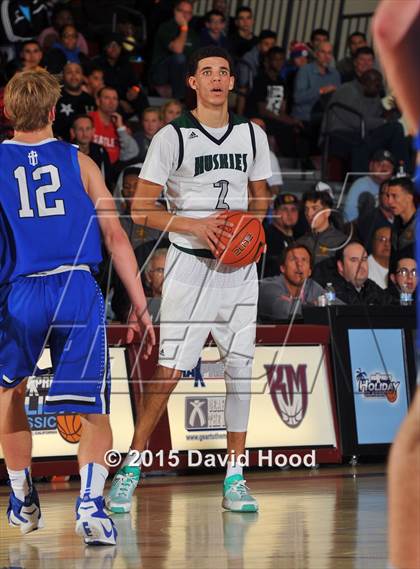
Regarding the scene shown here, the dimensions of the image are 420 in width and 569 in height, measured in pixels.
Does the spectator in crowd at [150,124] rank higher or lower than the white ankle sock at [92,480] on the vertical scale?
higher

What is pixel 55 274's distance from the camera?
5.81m

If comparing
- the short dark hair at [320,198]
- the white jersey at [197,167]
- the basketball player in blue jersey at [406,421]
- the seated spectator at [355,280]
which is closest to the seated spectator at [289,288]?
the seated spectator at [355,280]

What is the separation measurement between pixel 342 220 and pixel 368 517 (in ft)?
19.0

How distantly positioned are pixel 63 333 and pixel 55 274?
272 millimetres

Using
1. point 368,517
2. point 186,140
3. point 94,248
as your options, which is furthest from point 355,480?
point 94,248

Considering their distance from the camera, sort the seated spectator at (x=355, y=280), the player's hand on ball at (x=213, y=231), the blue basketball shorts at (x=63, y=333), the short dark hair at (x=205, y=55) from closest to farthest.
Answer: the blue basketball shorts at (x=63, y=333) < the player's hand on ball at (x=213, y=231) < the short dark hair at (x=205, y=55) < the seated spectator at (x=355, y=280)

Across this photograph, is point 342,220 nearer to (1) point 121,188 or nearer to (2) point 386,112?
(1) point 121,188

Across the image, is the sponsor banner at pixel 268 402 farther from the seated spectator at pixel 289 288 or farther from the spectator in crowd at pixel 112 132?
the spectator in crowd at pixel 112 132

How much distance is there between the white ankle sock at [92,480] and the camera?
19.0ft

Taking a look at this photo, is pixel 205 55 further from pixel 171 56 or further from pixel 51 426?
pixel 171 56

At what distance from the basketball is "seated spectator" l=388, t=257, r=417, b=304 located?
303 centimetres

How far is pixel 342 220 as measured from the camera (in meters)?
12.3

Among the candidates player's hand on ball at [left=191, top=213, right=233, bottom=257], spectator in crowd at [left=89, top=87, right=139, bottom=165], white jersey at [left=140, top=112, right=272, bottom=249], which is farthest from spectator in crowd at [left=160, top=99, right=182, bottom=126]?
player's hand on ball at [left=191, top=213, right=233, bottom=257]

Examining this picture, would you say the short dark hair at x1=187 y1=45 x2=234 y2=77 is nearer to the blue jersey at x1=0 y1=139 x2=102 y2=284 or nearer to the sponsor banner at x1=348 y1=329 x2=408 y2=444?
the blue jersey at x1=0 y1=139 x2=102 y2=284
